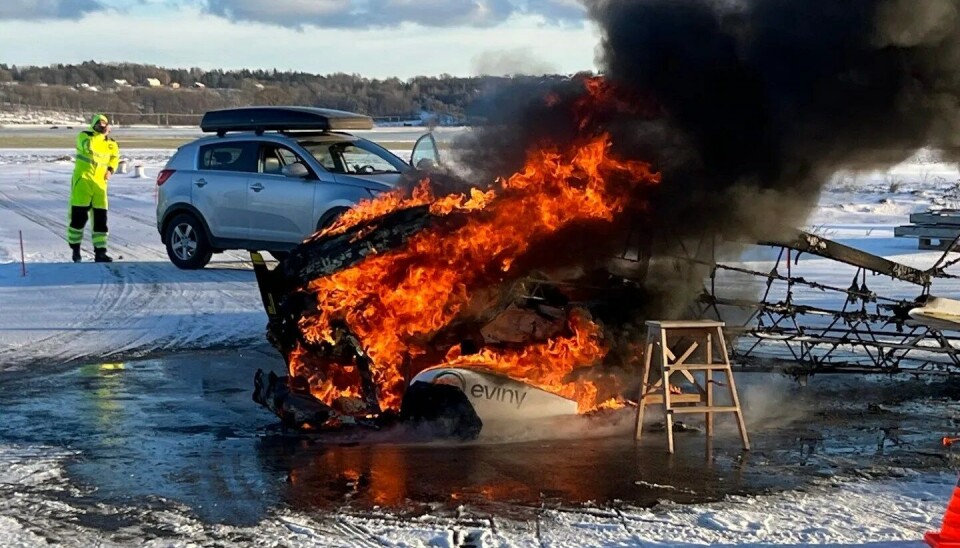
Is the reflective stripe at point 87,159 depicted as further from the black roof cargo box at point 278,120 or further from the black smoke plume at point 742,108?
the black smoke plume at point 742,108

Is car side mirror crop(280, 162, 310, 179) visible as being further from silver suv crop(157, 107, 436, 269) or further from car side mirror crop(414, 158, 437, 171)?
car side mirror crop(414, 158, 437, 171)

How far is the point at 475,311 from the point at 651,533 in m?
2.85

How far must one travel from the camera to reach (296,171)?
49.4 ft

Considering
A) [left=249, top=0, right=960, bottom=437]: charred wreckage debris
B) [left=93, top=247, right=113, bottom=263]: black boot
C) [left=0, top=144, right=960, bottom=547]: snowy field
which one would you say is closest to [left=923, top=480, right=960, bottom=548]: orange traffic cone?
[left=0, top=144, right=960, bottom=547]: snowy field

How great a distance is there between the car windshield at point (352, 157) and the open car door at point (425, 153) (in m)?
2.24

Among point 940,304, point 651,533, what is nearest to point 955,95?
point 940,304

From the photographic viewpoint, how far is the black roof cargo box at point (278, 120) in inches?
611

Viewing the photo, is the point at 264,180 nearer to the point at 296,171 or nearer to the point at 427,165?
the point at 296,171

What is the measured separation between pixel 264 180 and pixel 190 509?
978 cm

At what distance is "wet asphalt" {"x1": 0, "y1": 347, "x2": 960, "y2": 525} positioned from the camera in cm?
646

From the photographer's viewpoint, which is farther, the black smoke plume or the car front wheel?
the car front wheel

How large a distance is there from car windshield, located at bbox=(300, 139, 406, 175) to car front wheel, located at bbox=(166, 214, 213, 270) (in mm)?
2185

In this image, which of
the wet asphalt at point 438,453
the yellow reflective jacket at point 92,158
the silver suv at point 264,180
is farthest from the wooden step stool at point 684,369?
the yellow reflective jacket at point 92,158

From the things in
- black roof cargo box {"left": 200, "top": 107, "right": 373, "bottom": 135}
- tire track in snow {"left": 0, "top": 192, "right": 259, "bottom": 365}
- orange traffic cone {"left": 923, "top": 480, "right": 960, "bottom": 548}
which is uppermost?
black roof cargo box {"left": 200, "top": 107, "right": 373, "bottom": 135}
